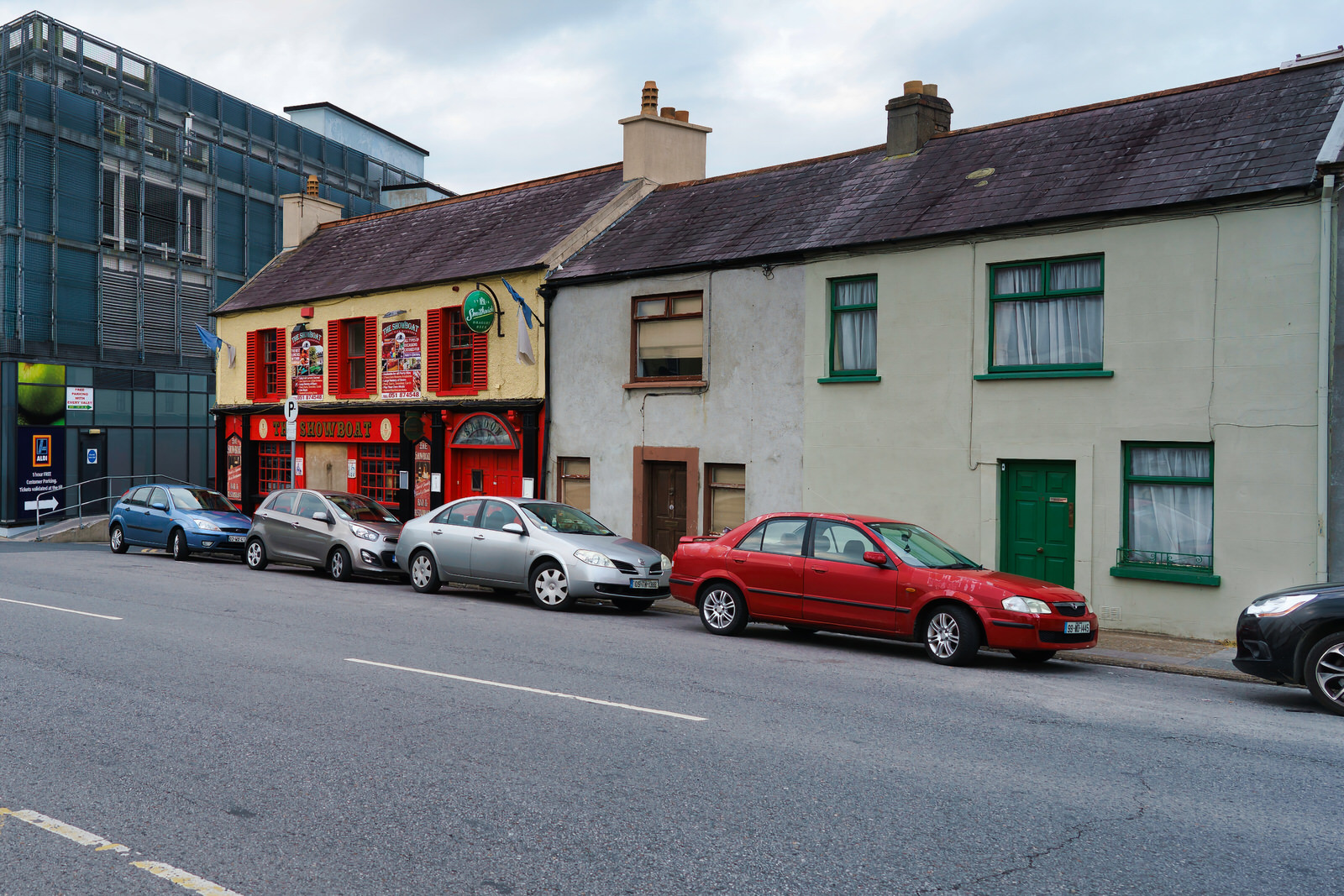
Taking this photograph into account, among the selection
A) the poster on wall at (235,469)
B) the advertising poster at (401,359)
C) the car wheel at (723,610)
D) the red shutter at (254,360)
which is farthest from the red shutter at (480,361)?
the car wheel at (723,610)

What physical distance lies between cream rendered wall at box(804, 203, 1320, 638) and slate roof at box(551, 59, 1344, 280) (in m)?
0.51

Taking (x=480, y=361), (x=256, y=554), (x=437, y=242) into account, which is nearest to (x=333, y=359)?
(x=437, y=242)

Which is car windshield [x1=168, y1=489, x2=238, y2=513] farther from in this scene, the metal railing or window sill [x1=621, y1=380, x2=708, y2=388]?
window sill [x1=621, y1=380, x2=708, y2=388]

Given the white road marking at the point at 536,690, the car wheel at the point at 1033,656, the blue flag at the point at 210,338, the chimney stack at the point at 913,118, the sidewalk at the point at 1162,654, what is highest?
the chimney stack at the point at 913,118

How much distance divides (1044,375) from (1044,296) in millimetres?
1118

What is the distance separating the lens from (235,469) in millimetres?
27844

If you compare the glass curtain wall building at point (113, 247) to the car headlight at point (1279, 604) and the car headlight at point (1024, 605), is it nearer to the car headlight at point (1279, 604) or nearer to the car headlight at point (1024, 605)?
the car headlight at point (1024, 605)

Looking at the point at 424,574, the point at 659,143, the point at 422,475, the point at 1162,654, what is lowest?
the point at 1162,654

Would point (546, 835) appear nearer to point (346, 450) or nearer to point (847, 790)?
point (847, 790)

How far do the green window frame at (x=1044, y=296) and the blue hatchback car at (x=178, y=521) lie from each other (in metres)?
14.6

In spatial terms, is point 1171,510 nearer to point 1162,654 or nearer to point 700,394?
point 1162,654

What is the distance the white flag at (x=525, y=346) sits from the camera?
20562mm

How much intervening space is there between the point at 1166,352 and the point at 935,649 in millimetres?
5448

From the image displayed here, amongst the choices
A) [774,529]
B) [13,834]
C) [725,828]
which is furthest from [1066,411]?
[13,834]
